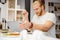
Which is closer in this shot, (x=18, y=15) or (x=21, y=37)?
(x=21, y=37)

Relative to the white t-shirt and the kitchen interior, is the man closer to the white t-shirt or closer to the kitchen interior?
the white t-shirt

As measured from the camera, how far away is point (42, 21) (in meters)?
1.29

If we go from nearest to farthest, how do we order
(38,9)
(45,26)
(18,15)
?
(45,26) < (38,9) < (18,15)

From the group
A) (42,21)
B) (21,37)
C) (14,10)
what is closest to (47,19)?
(42,21)

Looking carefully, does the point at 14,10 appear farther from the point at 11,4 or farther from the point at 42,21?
the point at 42,21

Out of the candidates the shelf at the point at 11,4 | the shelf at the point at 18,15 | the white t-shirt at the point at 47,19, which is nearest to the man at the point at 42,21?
the white t-shirt at the point at 47,19

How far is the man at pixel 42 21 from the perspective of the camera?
1.19m

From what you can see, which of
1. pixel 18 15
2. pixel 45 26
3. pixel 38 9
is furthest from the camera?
pixel 18 15

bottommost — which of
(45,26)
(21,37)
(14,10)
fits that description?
(21,37)

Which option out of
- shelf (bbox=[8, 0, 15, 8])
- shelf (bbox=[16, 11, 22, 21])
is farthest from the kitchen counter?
shelf (bbox=[8, 0, 15, 8])

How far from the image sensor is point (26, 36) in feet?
4.23

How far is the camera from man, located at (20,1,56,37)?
1.19 m

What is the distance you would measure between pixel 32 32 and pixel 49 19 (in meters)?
0.21

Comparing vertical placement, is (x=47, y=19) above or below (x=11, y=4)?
below
